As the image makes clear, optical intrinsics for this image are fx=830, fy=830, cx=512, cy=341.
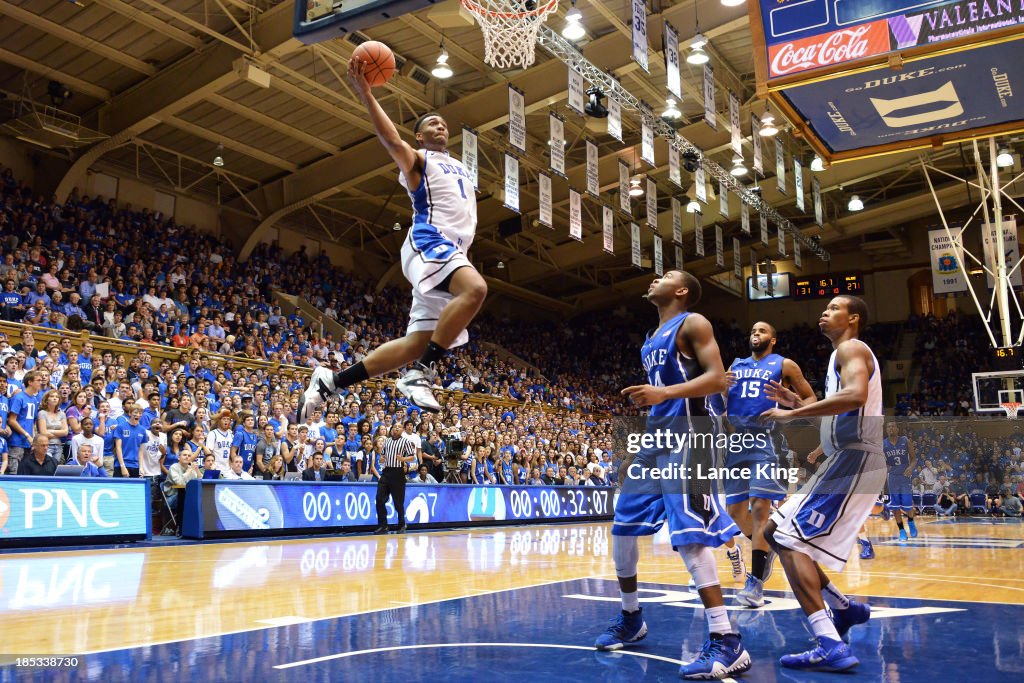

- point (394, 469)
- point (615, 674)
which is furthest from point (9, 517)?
point (615, 674)

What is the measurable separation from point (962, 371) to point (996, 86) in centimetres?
2682

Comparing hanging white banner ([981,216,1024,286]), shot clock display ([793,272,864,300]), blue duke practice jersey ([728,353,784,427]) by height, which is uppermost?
shot clock display ([793,272,864,300])

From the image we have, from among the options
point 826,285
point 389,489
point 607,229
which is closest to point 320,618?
point 389,489

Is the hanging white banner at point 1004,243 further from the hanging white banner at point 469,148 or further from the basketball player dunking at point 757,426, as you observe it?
the basketball player dunking at point 757,426

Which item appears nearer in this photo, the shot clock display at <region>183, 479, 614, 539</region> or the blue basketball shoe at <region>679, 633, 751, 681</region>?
the blue basketball shoe at <region>679, 633, 751, 681</region>

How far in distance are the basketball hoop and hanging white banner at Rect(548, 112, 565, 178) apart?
5173 mm

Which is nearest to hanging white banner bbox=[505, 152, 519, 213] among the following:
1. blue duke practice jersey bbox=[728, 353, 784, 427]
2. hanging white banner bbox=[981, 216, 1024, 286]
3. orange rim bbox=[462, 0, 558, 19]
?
orange rim bbox=[462, 0, 558, 19]

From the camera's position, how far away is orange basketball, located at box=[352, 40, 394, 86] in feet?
13.1

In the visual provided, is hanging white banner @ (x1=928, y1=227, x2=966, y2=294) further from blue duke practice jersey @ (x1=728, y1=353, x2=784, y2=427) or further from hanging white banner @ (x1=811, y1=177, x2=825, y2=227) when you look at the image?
blue duke practice jersey @ (x1=728, y1=353, x2=784, y2=427)

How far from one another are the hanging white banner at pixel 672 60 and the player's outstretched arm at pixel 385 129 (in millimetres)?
11056

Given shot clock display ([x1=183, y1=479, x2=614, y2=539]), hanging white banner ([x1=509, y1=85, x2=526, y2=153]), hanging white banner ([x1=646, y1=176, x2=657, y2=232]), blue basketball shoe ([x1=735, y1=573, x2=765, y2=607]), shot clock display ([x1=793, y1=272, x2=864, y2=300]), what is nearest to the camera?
blue basketball shoe ([x1=735, y1=573, x2=765, y2=607])

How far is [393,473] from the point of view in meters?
12.4

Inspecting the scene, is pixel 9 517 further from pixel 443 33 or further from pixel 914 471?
pixel 914 471

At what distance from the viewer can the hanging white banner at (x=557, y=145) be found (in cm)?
1590
